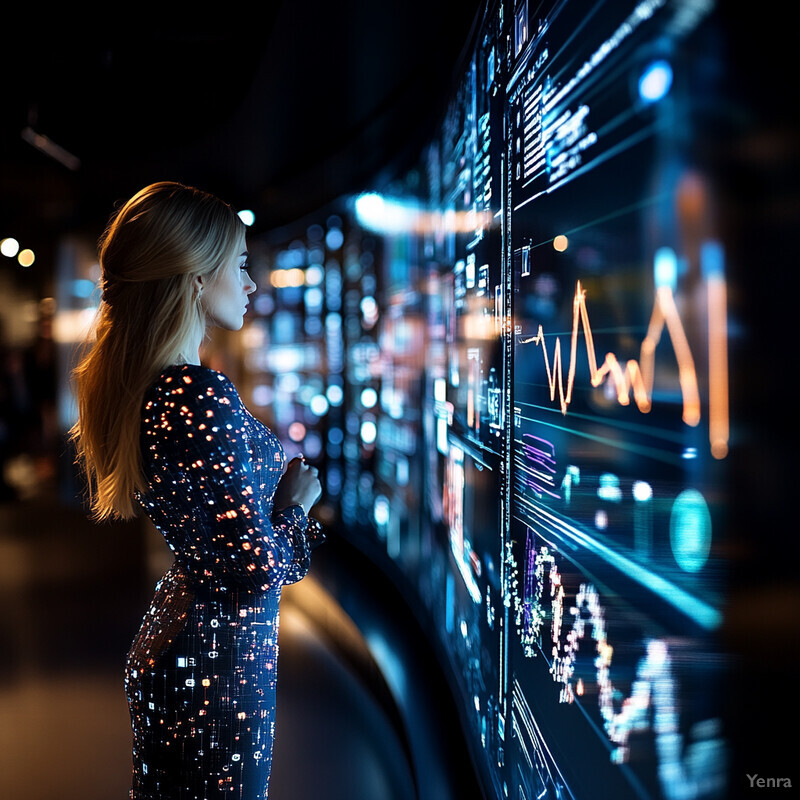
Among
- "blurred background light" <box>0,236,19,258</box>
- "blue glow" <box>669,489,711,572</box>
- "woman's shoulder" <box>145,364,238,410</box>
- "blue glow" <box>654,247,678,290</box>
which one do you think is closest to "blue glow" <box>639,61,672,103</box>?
"blue glow" <box>654,247,678,290</box>

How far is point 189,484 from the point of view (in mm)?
1164

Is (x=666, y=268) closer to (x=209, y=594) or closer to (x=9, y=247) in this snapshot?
(x=209, y=594)

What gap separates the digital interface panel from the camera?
61cm

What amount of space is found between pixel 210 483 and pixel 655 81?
87 centimetres

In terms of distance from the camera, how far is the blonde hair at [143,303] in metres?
1.21

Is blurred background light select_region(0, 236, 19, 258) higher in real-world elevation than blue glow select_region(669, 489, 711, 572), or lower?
higher

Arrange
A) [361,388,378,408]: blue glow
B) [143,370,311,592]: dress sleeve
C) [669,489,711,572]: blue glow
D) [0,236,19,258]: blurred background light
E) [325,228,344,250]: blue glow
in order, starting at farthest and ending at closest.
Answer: [0,236,19,258]: blurred background light
[325,228,344,250]: blue glow
[361,388,378,408]: blue glow
[143,370,311,592]: dress sleeve
[669,489,711,572]: blue glow

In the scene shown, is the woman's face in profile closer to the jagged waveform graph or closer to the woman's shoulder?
the woman's shoulder

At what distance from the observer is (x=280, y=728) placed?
2848 millimetres

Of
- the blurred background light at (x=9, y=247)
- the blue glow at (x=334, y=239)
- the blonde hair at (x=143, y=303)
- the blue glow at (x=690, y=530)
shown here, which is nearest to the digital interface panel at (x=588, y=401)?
the blue glow at (x=690, y=530)

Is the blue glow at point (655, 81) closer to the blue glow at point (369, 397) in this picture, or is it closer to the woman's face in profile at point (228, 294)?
the woman's face in profile at point (228, 294)

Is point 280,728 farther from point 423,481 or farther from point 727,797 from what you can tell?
point 727,797

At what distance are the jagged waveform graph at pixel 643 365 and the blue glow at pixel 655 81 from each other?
0.61 feet

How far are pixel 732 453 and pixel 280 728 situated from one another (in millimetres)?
2743
